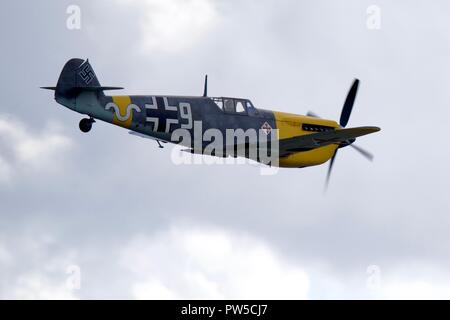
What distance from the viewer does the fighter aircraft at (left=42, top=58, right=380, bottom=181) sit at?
25.2m

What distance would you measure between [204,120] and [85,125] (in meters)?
3.57

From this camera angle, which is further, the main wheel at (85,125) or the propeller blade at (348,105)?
the propeller blade at (348,105)

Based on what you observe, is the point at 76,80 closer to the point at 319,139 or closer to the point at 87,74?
the point at 87,74

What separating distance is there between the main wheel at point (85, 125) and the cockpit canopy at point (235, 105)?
397 cm

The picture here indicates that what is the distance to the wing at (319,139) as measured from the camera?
26750 mm

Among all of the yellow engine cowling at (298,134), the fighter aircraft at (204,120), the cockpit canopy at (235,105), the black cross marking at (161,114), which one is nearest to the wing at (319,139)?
the fighter aircraft at (204,120)

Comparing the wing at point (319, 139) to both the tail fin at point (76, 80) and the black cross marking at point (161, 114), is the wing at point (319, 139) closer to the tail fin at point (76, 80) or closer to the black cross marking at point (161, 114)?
the black cross marking at point (161, 114)

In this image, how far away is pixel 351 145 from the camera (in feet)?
98.1
